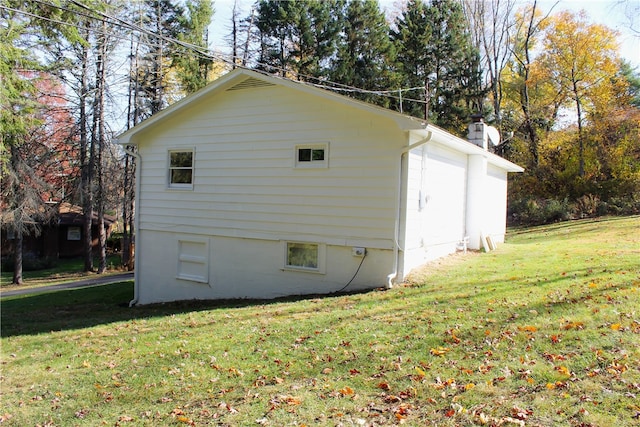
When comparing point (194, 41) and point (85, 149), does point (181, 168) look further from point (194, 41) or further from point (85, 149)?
point (194, 41)

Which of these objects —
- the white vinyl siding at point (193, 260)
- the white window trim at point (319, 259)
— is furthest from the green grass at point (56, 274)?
the white window trim at point (319, 259)

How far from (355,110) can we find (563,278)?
498 cm

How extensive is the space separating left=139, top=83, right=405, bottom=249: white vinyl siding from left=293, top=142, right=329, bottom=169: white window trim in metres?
0.08

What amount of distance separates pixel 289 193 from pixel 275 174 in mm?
586

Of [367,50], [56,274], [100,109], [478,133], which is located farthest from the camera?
[367,50]

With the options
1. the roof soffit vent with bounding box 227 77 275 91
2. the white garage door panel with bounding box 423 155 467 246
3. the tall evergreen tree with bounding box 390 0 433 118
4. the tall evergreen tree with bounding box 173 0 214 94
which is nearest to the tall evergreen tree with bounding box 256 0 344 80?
the tall evergreen tree with bounding box 173 0 214 94

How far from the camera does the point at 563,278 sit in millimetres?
8406

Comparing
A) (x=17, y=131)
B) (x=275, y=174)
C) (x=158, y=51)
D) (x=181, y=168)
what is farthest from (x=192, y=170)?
(x=158, y=51)

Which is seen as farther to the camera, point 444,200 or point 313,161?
point 444,200

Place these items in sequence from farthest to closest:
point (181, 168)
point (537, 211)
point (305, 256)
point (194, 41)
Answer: point (194, 41) < point (537, 211) < point (181, 168) < point (305, 256)

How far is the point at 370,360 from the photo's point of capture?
536 centimetres

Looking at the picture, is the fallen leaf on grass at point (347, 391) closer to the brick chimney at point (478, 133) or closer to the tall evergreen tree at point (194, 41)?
the brick chimney at point (478, 133)

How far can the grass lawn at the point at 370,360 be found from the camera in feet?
13.7

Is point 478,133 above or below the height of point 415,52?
below
